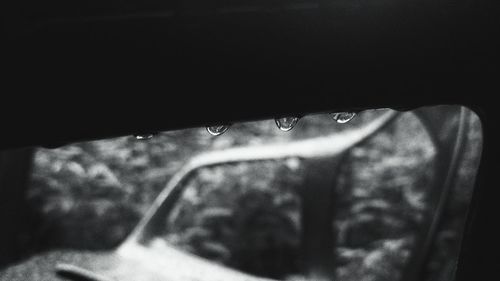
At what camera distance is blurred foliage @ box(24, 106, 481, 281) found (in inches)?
62.6

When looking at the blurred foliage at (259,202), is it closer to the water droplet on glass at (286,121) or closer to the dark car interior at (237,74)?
the dark car interior at (237,74)

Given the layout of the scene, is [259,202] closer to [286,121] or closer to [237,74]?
[286,121]

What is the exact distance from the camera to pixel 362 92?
0.61 m

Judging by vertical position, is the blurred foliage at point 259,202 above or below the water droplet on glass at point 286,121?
above

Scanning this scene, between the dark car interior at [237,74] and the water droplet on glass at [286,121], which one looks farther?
the water droplet on glass at [286,121]

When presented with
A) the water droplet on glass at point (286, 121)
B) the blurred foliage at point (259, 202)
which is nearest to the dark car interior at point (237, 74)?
the water droplet on glass at point (286, 121)

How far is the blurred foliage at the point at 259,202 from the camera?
1.59 metres

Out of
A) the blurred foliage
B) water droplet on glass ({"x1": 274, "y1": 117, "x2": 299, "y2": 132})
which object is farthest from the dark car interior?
the blurred foliage

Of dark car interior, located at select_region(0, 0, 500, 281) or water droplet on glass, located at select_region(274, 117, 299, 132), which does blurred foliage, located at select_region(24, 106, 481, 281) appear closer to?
dark car interior, located at select_region(0, 0, 500, 281)

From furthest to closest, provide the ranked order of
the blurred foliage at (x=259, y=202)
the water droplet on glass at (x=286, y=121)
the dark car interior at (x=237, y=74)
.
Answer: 1. the blurred foliage at (x=259, y=202)
2. the water droplet on glass at (x=286, y=121)
3. the dark car interior at (x=237, y=74)

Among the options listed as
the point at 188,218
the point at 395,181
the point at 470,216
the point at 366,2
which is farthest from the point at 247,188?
the point at 366,2

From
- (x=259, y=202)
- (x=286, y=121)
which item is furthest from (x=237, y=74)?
(x=259, y=202)

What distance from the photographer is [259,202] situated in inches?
81.8

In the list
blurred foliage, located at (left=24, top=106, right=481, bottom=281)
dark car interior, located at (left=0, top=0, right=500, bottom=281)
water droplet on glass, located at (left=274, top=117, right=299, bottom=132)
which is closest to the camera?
dark car interior, located at (left=0, top=0, right=500, bottom=281)
